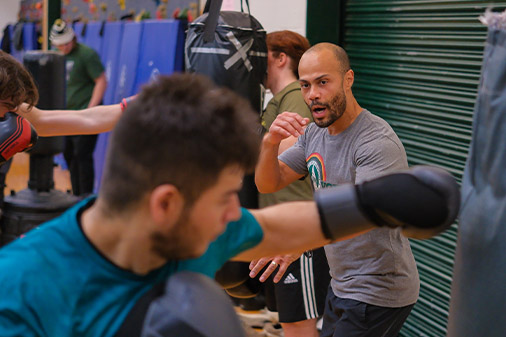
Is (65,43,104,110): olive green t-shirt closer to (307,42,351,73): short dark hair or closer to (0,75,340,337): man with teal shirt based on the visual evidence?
(307,42,351,73): short dark hair

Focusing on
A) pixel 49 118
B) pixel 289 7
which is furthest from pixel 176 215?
pixel 289 7

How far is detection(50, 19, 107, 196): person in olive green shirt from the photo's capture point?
294 inches

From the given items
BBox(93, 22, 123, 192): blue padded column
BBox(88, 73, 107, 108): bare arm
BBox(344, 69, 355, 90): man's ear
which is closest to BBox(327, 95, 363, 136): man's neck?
BBox(344, 69, 355, 90): man's ear

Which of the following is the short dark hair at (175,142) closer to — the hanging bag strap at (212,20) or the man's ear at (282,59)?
the hanging bag strap at (212,20)

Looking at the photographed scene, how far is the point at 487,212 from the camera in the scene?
1.62 meters

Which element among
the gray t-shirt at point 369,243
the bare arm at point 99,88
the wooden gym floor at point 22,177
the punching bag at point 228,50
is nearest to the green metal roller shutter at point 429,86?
the punching bag at point 228,50

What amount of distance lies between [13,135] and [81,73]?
515 cm

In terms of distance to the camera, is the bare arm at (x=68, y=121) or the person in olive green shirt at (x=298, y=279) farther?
the person in olive green shirt at (x=298, y=279)

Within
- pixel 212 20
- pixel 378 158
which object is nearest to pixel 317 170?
pixel 378 158

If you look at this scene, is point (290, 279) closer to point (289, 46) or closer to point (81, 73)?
point (289, 46)

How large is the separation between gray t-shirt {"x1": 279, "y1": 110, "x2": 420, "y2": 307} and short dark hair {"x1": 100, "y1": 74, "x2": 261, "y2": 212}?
4.43 ft

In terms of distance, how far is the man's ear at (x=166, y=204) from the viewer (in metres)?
1.21

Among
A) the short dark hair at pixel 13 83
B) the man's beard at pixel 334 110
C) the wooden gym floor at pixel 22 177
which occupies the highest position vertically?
the short dark hair at pixel 13 83

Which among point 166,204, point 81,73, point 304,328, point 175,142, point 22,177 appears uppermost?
point 175,142
